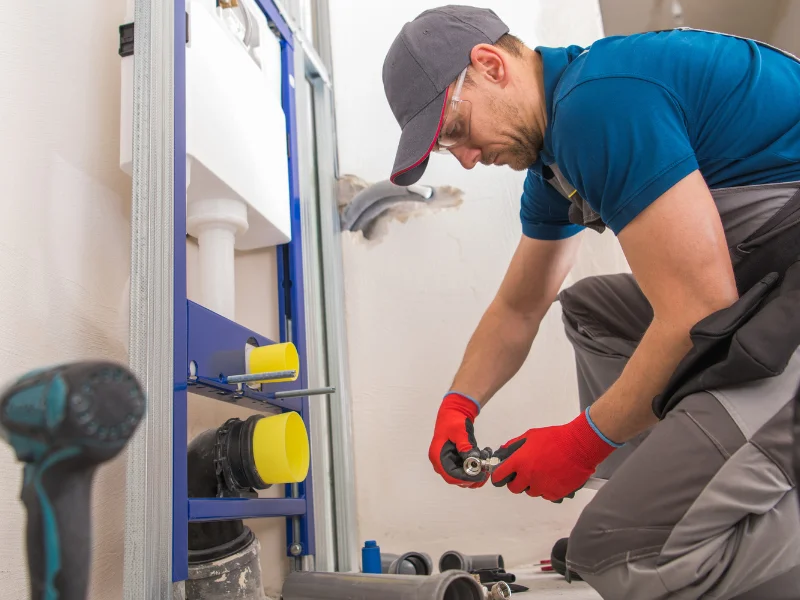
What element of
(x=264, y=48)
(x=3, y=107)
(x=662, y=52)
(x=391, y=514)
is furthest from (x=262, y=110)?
(x=391, y=514)

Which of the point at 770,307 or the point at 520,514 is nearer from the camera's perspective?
the point at 770,307

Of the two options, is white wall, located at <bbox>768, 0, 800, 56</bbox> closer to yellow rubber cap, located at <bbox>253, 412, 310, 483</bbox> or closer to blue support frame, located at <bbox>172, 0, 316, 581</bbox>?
blue support frame, located at <bbox>172, 0, 316, 581</bbox>

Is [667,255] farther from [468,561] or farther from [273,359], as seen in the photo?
[468,561]

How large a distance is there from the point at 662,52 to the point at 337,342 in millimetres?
1072

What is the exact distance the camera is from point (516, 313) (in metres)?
1.51

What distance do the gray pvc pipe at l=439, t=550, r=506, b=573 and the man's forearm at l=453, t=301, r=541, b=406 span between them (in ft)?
1.12

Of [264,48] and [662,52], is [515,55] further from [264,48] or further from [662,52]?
[264,48]

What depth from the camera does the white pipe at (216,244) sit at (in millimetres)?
1299

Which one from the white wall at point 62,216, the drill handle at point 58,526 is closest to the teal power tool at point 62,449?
the drill handle at point 58,526

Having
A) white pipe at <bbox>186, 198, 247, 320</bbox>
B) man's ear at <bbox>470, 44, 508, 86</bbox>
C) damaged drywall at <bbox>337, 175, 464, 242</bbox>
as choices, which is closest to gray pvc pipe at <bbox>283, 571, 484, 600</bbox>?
white pipe at <bbox>186, 198, 247, 320</bbox>

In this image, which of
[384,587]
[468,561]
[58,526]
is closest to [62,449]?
[58,526]

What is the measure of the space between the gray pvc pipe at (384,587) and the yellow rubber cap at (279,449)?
18 centimetres

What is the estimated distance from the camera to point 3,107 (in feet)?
3.19

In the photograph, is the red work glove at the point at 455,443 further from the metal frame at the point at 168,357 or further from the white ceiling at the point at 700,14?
the white ceiling at the point at 700,14
